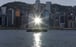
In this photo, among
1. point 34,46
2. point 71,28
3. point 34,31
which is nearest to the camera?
point 34,46

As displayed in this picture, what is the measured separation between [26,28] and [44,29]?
10095mm

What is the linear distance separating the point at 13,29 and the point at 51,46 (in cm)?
9161

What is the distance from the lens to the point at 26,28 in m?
134

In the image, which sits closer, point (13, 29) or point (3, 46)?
point (3, 46)

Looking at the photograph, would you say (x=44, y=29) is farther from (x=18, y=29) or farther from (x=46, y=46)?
(x=46, y=46)

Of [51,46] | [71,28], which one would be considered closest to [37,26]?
[71,28]

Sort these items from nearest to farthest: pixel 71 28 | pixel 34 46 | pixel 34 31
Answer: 1. pixel 34 46
2. pixel 34 31
3. pixel 71 28

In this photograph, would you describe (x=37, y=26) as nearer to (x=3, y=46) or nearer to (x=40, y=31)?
(x=40, y=31)

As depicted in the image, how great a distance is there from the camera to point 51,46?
48688 millimetres

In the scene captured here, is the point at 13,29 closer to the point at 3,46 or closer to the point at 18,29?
the point at 18,29

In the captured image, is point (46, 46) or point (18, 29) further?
point (18, 29)

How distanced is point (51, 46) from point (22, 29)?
94505mm

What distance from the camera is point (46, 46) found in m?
48.2

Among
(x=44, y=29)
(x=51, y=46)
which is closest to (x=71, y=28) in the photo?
(x=44, y=29)
